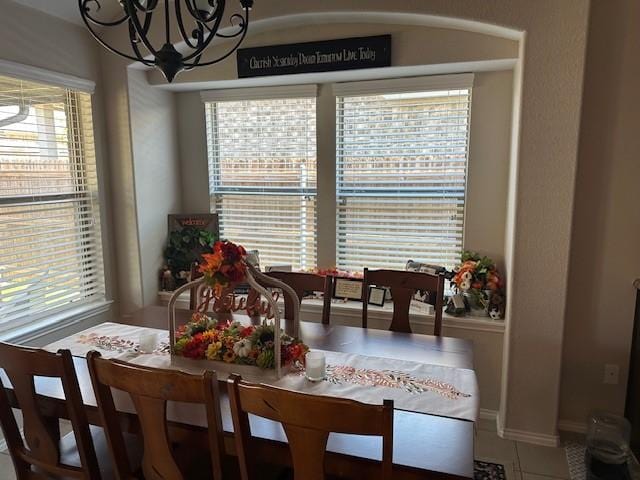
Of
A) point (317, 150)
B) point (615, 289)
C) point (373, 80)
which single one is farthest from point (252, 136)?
point (615, 289)

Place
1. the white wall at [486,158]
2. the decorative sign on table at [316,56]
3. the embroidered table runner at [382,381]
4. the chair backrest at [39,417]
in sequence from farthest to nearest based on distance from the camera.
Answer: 1. the white wall at [486,158]
2. the decorative sign on table at [316,56]
3. the embroidered table runner at [382,381]
4. the chair backrest at [39,417]

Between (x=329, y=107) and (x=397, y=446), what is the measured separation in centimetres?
250

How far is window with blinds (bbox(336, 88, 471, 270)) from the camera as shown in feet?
10.0

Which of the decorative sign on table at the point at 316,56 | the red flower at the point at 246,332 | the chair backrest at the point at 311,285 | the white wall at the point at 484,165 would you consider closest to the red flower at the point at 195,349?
the red flower at the point at 246,332

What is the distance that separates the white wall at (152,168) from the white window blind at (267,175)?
318 millimetres

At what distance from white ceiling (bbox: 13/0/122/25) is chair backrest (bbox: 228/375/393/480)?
2647 mm

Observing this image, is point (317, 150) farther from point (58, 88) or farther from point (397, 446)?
point (397, 446)

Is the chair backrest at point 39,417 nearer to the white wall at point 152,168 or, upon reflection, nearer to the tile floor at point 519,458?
the tile floor at point 519,458

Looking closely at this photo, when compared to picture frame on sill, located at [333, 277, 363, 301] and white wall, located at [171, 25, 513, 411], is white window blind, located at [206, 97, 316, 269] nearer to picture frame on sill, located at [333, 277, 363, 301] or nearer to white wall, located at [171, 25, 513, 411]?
white wall, located at [171, 25, 513, 411]

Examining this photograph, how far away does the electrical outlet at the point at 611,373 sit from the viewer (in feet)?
8.50

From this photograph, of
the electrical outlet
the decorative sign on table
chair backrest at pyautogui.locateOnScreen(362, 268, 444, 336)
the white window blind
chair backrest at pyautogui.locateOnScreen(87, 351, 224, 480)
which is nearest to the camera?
chair backrest at pyautogui.locateOnScreen(87, 351, 224, 480)

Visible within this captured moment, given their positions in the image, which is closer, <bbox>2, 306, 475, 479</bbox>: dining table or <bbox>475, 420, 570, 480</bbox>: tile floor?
<bbox>2, 306, 475, 479</bbox>: dining table

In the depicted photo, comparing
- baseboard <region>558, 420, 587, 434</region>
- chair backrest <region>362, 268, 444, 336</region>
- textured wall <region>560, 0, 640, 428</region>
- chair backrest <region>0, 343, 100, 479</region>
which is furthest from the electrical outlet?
chair backrest <region>0, 343, 100, 479</region>

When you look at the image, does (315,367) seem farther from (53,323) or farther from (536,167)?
(53,323)
